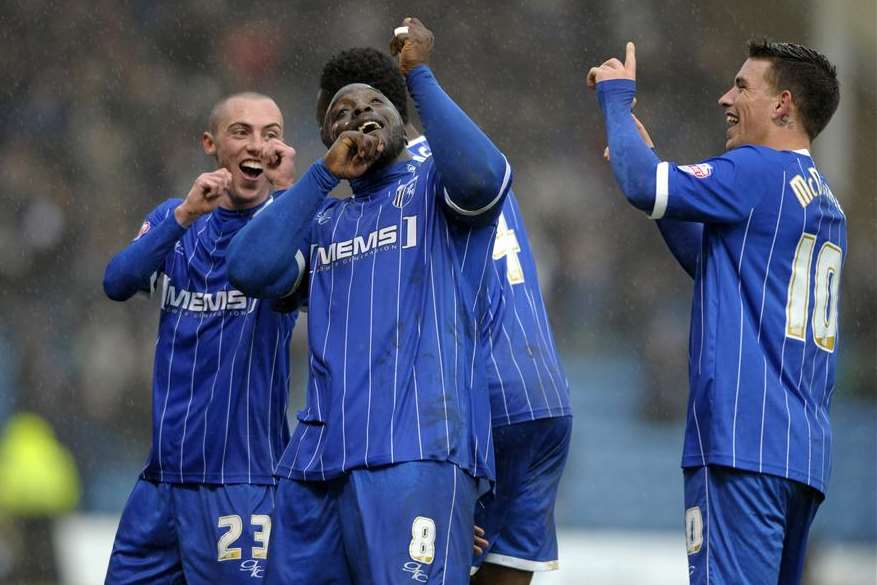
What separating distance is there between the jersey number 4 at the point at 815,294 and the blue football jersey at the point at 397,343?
0.78 metres

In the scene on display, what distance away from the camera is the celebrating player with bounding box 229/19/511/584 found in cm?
328

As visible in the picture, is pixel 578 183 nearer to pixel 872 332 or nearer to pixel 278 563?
pixel 872 332

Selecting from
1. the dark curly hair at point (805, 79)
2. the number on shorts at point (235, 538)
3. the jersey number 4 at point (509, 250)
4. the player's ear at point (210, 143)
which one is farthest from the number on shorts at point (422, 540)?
the player's ear at point (210, 143)

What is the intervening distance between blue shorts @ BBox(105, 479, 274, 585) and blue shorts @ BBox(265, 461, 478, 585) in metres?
0.92

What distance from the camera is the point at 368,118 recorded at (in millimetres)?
3541

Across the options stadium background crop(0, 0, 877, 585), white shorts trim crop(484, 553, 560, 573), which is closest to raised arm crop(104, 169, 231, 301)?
white shorts trim crop(484, 553, 560, 573)

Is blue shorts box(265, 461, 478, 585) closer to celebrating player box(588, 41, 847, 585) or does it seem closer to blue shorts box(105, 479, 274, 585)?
celebrating player box(588, 41, 847, 585)

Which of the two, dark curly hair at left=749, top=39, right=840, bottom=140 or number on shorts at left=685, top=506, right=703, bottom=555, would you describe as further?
dark curly hair at left=749, top=39, right=840, bottom=140

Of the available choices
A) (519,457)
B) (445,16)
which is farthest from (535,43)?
(519,457)

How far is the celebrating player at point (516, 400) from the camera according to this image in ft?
14.1

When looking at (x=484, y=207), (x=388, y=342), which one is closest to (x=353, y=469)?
(x=388, y=342)

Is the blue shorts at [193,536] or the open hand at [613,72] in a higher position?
the open hand at [613,72]

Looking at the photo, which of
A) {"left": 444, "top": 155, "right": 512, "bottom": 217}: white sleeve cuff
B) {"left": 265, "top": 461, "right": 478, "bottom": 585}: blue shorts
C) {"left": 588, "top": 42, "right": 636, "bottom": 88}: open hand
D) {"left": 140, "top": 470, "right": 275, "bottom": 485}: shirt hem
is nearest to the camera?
{"left": 265, "top": 461, "right": 478, "bottom": 585}: blue shorts

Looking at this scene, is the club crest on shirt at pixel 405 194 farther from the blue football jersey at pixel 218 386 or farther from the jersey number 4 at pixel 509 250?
the blue football jersey at pixel 218 386
